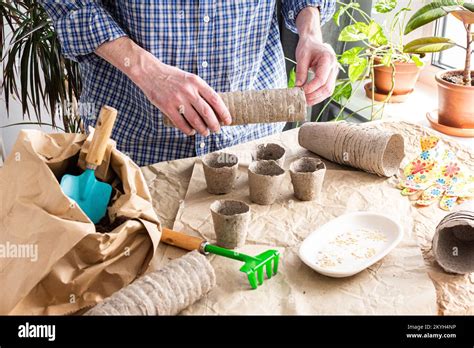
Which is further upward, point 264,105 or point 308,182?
point 264,105

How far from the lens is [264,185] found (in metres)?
1.40

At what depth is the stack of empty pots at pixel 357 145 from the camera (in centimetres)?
153

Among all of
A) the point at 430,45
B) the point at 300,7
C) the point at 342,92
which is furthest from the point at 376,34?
the point at 300,7

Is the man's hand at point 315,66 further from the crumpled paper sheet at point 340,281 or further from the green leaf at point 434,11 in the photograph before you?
the green leaf at point 434,11

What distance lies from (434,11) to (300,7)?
1.83ft

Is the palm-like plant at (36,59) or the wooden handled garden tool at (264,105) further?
the palm-like plant at (36,59)

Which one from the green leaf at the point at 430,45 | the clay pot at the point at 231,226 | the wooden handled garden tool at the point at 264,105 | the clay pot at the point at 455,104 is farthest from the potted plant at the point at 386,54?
the clay pot at the point at 231,226

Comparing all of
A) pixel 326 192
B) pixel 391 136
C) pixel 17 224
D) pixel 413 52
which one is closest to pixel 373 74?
pixel 413 52

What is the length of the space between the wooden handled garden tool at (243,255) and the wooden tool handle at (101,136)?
0.68 ft

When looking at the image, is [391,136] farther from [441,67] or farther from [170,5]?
[441,67]

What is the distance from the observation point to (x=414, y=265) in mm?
1221

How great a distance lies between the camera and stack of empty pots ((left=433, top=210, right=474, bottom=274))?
3.92 feet

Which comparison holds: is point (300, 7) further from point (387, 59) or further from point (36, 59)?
point (36, 59)

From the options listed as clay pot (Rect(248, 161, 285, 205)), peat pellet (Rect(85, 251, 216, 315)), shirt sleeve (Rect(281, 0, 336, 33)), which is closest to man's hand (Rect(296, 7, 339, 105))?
shirt sleeve (Rect(281, 0, 336, 33))
